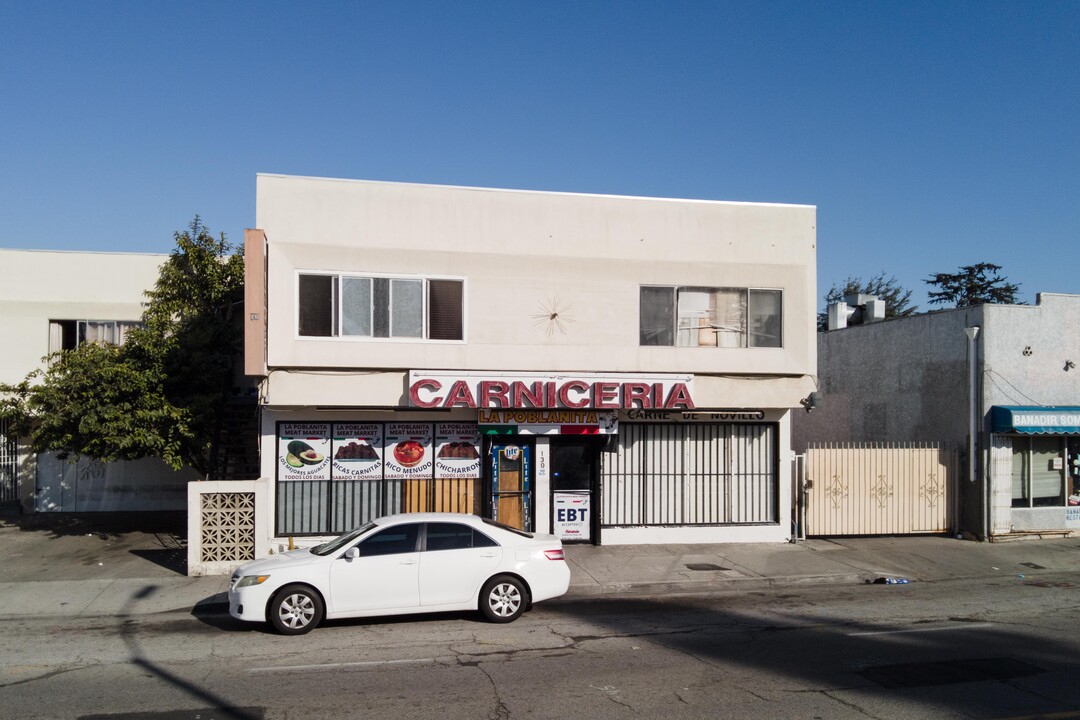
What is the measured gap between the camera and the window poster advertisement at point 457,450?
628 inches

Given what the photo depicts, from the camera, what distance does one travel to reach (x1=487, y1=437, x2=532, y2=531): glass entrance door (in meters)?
16.0

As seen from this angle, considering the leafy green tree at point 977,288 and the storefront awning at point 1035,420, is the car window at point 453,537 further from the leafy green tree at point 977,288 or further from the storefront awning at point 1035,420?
the leafy green tree at point 977,288

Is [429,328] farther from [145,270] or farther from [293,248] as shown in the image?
[145,270]

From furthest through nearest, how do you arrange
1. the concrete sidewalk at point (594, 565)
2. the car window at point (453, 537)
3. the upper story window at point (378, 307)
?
the upper story window at point (378, 307) < the concrete sidewalk at point (594, 565) < the car window at point (453, 537)

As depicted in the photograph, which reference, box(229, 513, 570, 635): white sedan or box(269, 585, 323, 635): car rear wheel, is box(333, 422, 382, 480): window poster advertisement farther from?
box(269, 585, 323, 635): car rear wheel

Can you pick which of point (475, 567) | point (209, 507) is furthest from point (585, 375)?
point (209, 507)

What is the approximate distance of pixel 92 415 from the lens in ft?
47.0

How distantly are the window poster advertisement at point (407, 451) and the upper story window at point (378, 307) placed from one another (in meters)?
1.83

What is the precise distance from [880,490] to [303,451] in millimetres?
12075

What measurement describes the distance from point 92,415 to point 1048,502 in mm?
19826

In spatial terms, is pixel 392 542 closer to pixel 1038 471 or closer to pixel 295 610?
pixel 295 610

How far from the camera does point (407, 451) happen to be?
1585cm

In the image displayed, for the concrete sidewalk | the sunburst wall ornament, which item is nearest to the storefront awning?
the concrete sidewalk

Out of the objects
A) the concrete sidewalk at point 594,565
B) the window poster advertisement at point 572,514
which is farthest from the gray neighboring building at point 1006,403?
the window poster advertisement at point 572,514
